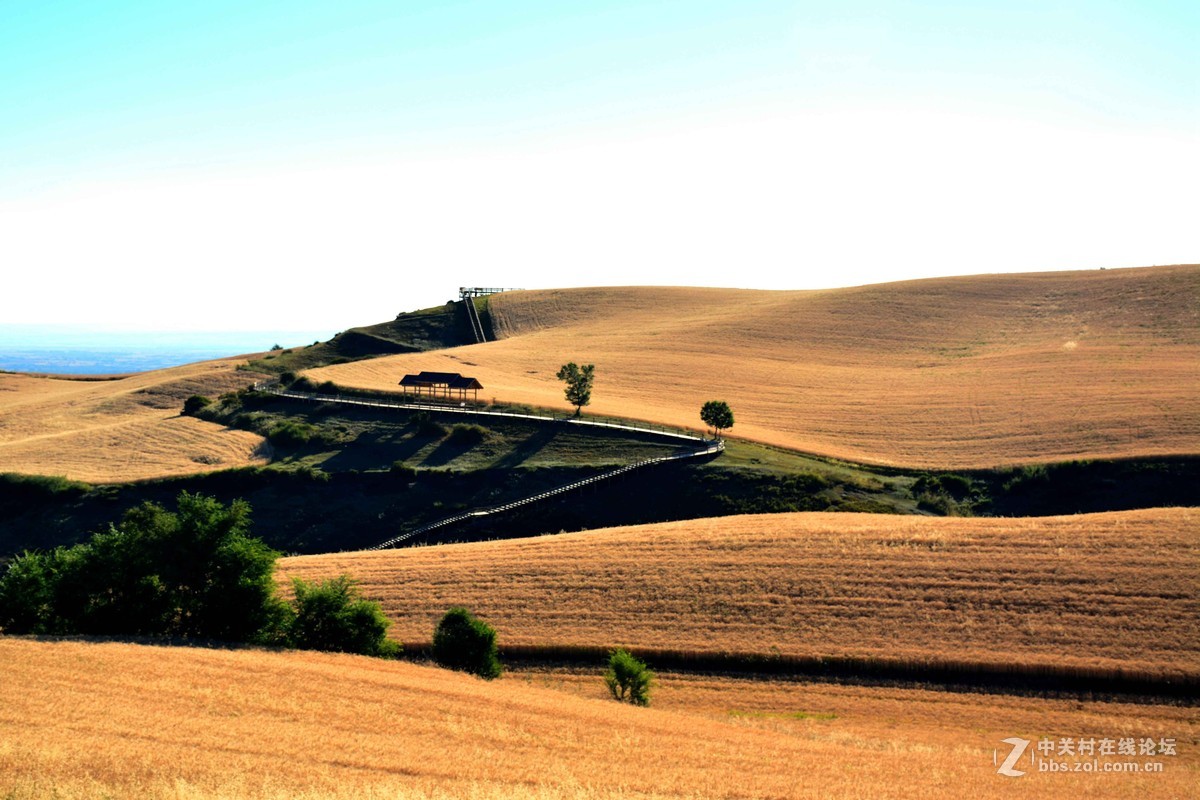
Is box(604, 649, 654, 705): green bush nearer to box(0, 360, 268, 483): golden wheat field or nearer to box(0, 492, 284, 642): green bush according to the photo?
box(0, 492, 284, 642): green bush

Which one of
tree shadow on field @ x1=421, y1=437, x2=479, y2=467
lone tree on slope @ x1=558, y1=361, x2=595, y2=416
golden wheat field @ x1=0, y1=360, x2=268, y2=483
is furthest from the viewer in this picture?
lone tree on slope @ x1=558, y1=361, x2=595, y2=416

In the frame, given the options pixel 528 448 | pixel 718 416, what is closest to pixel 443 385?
pixel 528 448

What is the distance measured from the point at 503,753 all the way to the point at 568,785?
292 centimetres

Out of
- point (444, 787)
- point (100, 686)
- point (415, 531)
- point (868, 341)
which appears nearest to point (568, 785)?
point (444, 787)

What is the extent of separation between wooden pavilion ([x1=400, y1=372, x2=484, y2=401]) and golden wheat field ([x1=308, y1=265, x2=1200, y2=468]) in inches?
78.8

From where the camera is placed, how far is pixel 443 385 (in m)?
90.9

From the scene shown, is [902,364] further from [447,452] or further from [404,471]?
[404,471]

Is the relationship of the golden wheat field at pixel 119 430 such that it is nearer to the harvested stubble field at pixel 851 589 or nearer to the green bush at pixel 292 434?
the green bush at pixel 292 434

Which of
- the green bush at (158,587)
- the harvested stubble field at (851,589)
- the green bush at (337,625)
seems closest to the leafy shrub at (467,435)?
the harvested stubble field at (851,589)

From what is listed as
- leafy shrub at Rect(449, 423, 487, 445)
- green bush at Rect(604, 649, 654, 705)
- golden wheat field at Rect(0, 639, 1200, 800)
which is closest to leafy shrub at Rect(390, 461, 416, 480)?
leafy shrub at Rect(449, 423, 487, 445)

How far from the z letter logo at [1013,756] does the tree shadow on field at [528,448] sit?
150 ft

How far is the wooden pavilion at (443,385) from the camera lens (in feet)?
289

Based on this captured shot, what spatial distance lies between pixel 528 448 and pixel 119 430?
42.1 metres

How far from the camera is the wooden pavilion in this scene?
88062 mm
